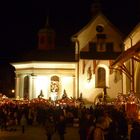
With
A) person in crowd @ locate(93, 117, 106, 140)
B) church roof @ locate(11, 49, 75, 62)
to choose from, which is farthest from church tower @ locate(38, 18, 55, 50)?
person in crowd @ locate(93, 117, 106, 140)

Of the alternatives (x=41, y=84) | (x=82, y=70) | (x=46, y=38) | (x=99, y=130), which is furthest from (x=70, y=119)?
(x=99, y=130)

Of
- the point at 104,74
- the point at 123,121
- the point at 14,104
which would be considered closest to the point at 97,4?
the point at 104,74

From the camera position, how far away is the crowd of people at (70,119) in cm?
1382

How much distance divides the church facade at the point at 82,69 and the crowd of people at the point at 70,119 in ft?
31.6

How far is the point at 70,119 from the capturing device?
108ft

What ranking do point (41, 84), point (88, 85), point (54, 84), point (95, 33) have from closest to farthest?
point (88, 85)
point (95, 33)
point (41, 84)
point (54, 84)

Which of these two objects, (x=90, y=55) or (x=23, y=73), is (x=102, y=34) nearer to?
(x=90, y=55)

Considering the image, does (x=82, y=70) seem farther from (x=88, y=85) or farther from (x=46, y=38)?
(x=46, y=38)

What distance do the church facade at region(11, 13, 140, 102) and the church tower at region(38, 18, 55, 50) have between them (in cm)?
286

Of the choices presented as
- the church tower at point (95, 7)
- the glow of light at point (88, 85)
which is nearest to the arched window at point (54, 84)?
the glow of light at point (88, 85)

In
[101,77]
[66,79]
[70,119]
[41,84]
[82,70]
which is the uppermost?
[82,70]

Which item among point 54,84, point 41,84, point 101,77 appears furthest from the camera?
point 54,84

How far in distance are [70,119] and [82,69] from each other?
12527mm

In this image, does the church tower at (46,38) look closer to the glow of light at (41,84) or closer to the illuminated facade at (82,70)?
the illuminated facade at (82,70)
